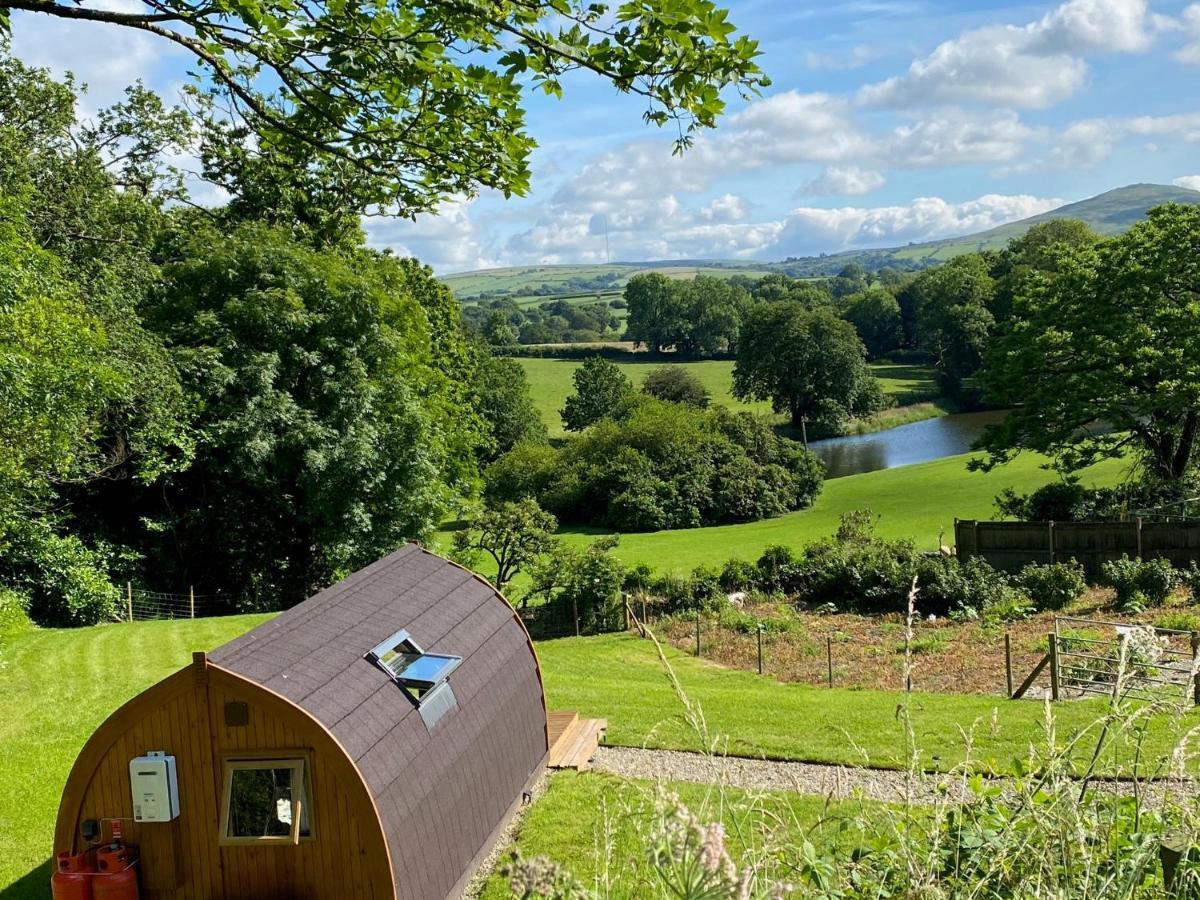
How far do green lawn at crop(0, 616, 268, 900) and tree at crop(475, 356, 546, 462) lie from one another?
1714 inches

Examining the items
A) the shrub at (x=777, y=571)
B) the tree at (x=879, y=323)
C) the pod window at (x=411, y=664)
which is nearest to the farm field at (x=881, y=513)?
the shrub at (x=777, y=571)

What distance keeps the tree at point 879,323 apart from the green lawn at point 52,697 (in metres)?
89.9

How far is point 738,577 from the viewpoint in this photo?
3112 cm

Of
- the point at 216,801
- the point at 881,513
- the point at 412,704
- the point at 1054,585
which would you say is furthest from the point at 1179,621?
the point at 881,513

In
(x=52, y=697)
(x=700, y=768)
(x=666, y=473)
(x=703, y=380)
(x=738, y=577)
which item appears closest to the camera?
(x=700, y=768)

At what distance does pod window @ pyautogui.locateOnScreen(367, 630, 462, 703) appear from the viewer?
966cm

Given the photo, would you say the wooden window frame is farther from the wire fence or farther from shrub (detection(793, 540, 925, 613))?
shrub (detection(793, 540, 925, 613))

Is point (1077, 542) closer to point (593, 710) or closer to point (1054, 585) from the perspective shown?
point (1054, 585)

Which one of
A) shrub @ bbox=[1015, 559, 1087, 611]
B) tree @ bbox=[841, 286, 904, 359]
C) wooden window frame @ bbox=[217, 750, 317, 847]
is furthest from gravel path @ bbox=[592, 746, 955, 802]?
tree @ bbox=[841, 286, 904, 359]

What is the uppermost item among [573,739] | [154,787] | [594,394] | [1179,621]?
[594,394]

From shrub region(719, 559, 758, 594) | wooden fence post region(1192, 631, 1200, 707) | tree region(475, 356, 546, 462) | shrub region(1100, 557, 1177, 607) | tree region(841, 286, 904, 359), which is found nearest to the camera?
wooden fence post region(1192, 631, 1200, 707)

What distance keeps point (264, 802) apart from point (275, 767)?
0.40 metres

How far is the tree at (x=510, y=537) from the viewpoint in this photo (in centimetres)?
2978

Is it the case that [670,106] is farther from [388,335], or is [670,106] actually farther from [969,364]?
[969,364]
